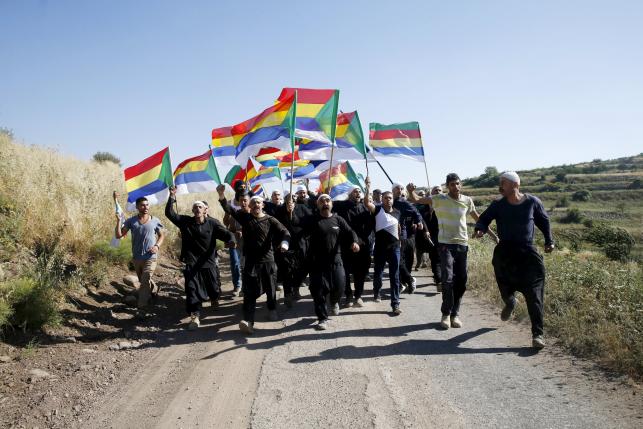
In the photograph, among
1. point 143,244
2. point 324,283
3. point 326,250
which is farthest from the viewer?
point 143,244

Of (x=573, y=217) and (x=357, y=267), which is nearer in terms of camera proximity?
(x=357, y=267)

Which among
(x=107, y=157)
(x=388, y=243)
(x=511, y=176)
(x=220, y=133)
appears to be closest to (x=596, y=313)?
(x=511, y=176)

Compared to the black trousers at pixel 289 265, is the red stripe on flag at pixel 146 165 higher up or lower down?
higher up

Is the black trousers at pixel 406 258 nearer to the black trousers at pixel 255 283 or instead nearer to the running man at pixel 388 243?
the running man at pixel 388 243

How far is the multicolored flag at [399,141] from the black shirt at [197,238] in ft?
17.5

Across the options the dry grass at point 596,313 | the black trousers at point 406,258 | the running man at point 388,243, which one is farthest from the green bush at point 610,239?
the running man at point 388,243

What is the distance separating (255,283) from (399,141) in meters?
6.13

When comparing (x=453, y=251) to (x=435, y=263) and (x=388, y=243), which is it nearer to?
(x=388, y=243)

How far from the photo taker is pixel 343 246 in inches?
307

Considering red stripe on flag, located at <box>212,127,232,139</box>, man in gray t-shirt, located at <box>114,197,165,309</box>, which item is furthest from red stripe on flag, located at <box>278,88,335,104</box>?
man in gray t-shirt, located at <box>114,197,165,309</box>

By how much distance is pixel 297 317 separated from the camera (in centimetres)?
706

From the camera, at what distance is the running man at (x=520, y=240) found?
535cm

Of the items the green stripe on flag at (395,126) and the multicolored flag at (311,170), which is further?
the multicolored flag at (311,170)

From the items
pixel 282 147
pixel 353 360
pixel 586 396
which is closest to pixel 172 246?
pixel 282 147
